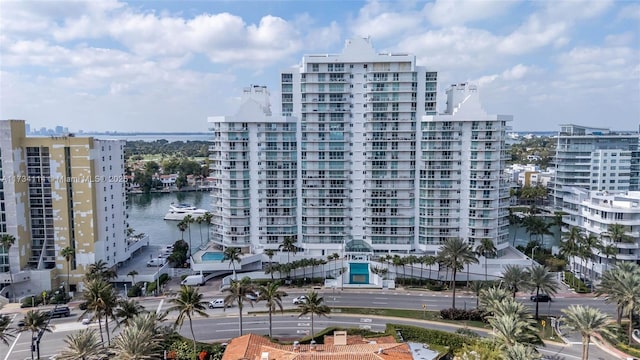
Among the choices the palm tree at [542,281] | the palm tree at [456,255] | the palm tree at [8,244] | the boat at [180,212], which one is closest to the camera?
the palm tree at [542,281]

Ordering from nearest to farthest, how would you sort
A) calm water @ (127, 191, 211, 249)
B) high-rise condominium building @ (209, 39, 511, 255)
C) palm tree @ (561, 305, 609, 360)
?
1. palm tree @ (561, 305, 609, 360)
2. high-rise condominium building @ (209, 39, 511, 255)
3. calm water @ (127, 191, 211, 249)

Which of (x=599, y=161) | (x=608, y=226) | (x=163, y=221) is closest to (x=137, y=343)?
(x=608, y=226)

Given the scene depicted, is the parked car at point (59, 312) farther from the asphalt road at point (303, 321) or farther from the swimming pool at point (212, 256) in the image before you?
the swimming pool at point (212, 256)

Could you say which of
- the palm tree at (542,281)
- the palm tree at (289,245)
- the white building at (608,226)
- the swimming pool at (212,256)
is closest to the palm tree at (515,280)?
the palm tree at (542,281)

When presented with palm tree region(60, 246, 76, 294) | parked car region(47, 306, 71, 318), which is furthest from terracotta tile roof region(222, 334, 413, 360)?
palm tree region(60, 246, 76, 294)

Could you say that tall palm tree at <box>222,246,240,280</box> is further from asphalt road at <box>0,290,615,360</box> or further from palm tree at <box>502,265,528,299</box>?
palm tree at <box>502,265,528,299</box>

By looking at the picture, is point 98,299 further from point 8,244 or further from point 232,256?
point 8,244
